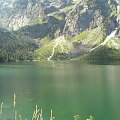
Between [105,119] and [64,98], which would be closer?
[105,119]

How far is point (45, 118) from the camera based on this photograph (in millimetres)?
50156

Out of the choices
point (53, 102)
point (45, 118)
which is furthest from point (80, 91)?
point (45, 118)

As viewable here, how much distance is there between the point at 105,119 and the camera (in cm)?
5122

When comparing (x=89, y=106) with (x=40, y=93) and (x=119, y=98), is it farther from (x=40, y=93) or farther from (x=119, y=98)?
(x=40, y=93)

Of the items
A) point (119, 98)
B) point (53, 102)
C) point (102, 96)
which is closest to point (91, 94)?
point (102, 96)

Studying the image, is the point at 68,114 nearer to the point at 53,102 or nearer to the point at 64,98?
the point at 53,102

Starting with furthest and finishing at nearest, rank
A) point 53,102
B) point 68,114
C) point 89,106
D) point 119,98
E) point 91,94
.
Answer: point 91,94 → point 119,98 → point 53,102 → point 89,106 → point 68,114

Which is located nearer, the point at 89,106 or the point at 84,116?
the point at 84,116

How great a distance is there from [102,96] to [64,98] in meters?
10.3

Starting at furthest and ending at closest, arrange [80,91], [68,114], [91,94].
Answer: [80,91] < [91,94] < [68,114]

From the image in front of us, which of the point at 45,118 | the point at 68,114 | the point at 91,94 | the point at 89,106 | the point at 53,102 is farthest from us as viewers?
the point at 91,94

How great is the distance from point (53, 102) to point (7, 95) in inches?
542

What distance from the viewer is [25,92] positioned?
82.1 metres

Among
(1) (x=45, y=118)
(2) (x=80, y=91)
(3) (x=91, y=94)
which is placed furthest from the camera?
(2) (x=80, y=91)
